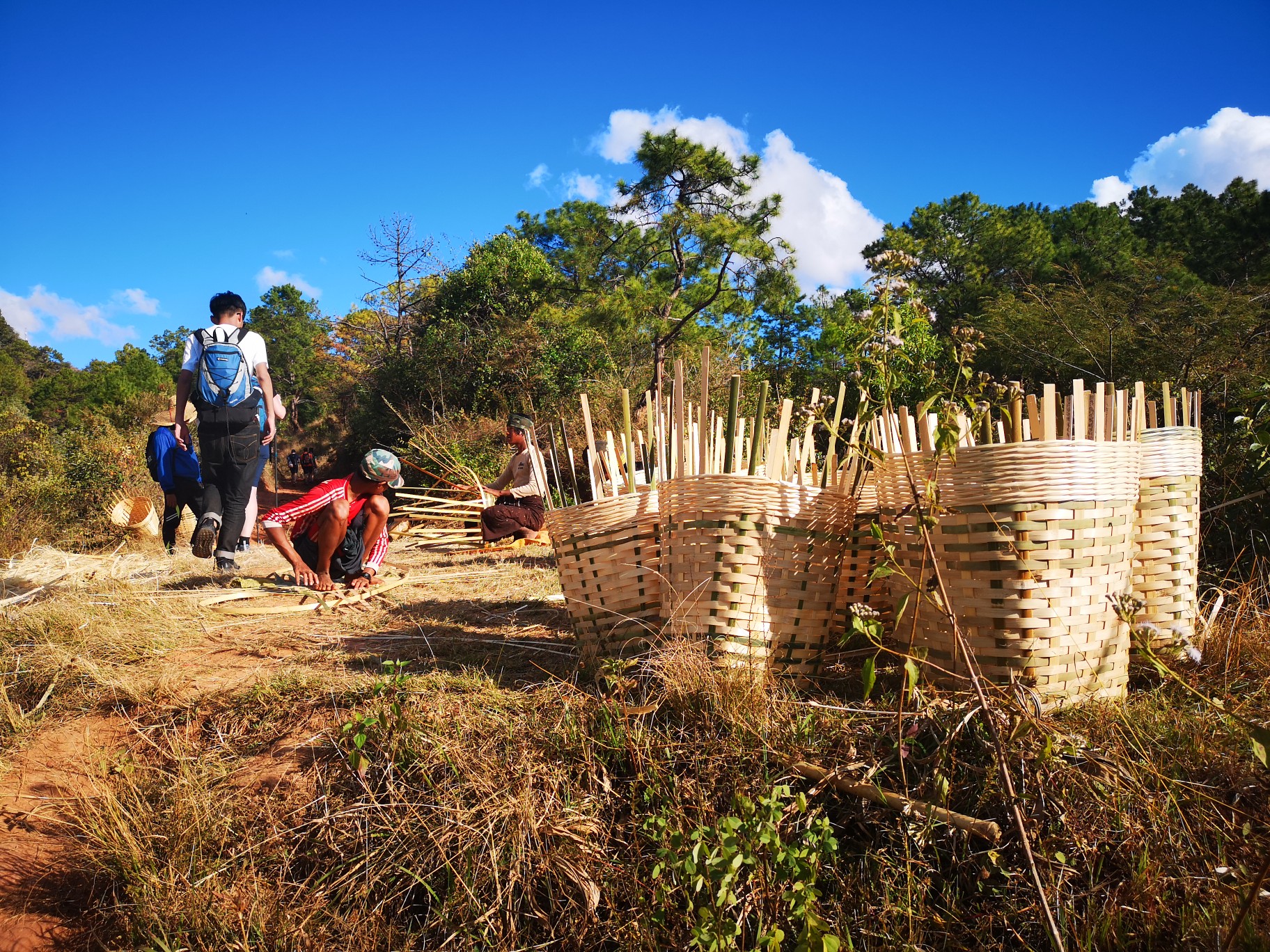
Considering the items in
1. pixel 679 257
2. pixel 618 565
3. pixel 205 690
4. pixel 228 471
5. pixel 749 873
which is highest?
pixel 679 257

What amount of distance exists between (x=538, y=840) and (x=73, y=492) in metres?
8.30

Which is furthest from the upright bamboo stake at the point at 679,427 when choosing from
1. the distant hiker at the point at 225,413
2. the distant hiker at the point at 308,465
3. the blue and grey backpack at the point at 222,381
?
the distant hiker at the point at 308,465

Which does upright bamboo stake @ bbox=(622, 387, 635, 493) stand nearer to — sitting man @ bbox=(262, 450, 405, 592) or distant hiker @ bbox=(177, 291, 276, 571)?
sitting man @ bbox=(262, 450, 405, 592)

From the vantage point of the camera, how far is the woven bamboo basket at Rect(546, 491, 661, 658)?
8.13 feet

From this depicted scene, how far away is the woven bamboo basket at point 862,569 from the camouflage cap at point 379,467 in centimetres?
268

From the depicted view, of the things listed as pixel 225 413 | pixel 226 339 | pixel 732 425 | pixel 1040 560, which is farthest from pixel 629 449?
pixel 226 339

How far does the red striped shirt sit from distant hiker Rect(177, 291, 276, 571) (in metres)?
0.66

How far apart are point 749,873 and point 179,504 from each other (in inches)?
249

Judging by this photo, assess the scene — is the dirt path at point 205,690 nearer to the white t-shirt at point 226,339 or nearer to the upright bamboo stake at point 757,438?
the upright bamboo stake at point 757,438

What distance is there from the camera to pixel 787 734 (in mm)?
2074

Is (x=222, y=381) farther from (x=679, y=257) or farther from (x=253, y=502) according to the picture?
(x=679, y=257)

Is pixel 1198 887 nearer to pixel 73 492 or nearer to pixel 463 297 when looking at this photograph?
pixel 73 492

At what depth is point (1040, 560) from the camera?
1944mm

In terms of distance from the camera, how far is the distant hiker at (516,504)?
6910 millimetres
